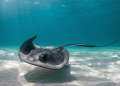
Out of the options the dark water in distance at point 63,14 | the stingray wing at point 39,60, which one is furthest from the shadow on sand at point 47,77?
the dark water in distance at point 63,14

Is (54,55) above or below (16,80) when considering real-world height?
above

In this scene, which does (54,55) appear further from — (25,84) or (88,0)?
(88,0)

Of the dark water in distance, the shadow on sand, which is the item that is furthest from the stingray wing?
the dark water in distance

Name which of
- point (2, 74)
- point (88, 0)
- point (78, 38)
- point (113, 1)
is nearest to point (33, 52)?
point (2, 74)

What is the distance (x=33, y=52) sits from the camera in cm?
354

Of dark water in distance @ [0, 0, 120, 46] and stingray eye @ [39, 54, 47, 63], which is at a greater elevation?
stingray eye @ [39, 54, 47, 63]

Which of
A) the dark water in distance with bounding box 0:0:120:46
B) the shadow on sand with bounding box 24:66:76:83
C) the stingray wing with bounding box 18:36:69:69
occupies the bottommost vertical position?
the dark water in distance with bounding box 0:0:120:46

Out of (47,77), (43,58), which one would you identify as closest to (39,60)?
(43,58)

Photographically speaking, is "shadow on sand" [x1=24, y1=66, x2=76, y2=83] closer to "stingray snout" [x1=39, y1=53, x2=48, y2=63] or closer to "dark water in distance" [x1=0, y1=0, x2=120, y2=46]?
"stingray snout" [x1=39, y1=53, x2=48, y2=63]

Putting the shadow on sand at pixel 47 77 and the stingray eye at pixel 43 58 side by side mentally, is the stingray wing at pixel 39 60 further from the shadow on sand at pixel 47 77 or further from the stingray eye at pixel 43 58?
the shadow on sand at pixel 47 77

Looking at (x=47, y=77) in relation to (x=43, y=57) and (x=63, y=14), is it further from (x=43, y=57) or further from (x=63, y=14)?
(x=63, y=14)

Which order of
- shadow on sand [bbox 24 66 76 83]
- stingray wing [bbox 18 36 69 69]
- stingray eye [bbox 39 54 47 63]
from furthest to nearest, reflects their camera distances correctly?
shadow on sand [bbox 24 66 76 83]
stingray eye [bbox 39 54 47 63]
stingray wing [bbox 18 36 69 69]

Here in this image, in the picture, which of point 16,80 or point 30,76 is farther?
point 30,76

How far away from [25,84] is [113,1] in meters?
24.7
